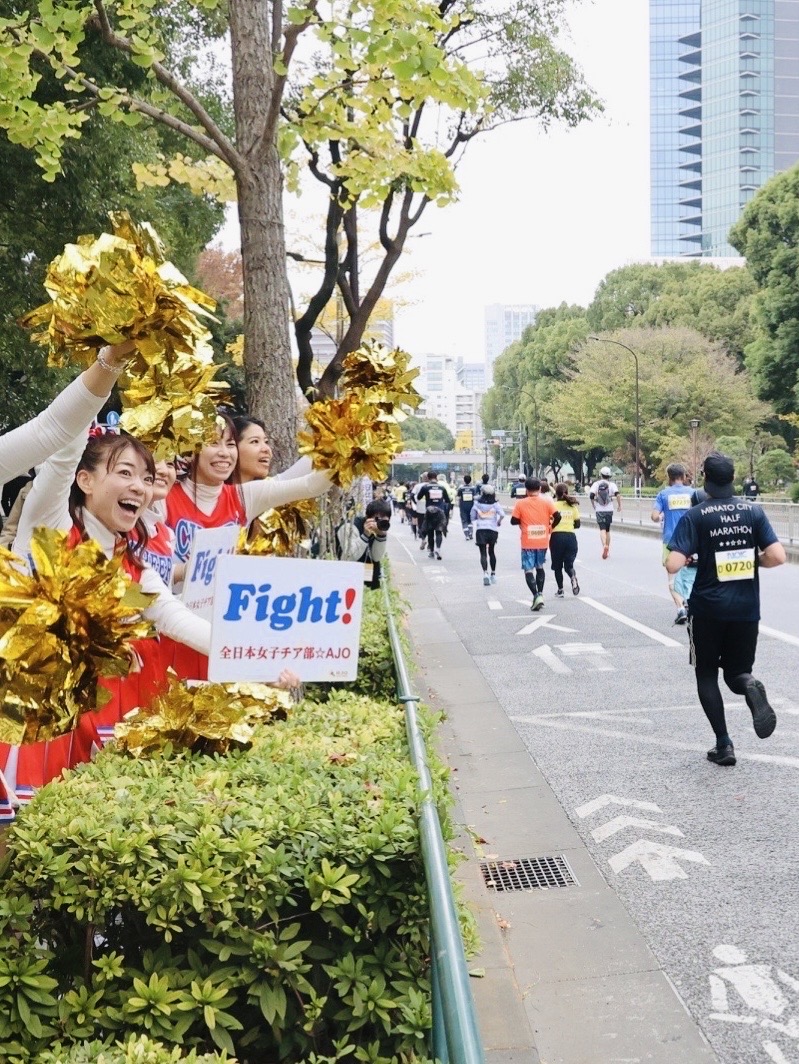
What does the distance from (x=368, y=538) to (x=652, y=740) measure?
625 centimetres

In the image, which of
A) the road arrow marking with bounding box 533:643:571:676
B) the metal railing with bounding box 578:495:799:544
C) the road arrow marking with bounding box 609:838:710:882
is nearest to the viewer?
the road arrow marking with bounding box 609:838:710:882

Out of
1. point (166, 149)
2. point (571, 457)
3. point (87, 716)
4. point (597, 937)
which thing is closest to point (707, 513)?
point (597, 937)

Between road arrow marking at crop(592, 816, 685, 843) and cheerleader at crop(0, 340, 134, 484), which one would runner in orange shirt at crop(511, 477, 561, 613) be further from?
cheerleader at crop(0, 340, 134, 484)

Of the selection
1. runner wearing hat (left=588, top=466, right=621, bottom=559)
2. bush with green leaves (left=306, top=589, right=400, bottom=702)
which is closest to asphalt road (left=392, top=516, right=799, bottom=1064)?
bush with green leaves (left=306, top=589, right=400, bottom=702)

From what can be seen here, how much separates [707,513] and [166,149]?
450 inches

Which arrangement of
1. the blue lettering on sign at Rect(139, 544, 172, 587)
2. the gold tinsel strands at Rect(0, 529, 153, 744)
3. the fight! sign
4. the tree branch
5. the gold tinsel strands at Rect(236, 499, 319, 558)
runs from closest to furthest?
the gold tinsel strands at Rect(0, 529, 153, 744) < the fight! sign < the blue lettering on sign at Rect(139, 544, 172, 587) < the gold tinsel strands at Rect(236, 499, 319, 558) < the tree branch

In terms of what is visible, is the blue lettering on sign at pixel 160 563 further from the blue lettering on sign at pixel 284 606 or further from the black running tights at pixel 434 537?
the black running tights at pixel 434 537

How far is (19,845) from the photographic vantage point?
281 centimetres

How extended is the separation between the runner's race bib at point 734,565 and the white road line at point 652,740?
1.11 m

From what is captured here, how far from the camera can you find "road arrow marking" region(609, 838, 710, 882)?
5.08m

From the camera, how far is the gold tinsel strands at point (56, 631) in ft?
7.53

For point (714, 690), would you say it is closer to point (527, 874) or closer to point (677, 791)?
point (677, 791)

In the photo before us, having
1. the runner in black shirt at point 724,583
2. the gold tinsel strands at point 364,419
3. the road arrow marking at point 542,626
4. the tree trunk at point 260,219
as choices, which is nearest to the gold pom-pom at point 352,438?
the gold tinsel strands at point 364,419

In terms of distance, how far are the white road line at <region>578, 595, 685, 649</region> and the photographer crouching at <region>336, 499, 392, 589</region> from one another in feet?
9.30
